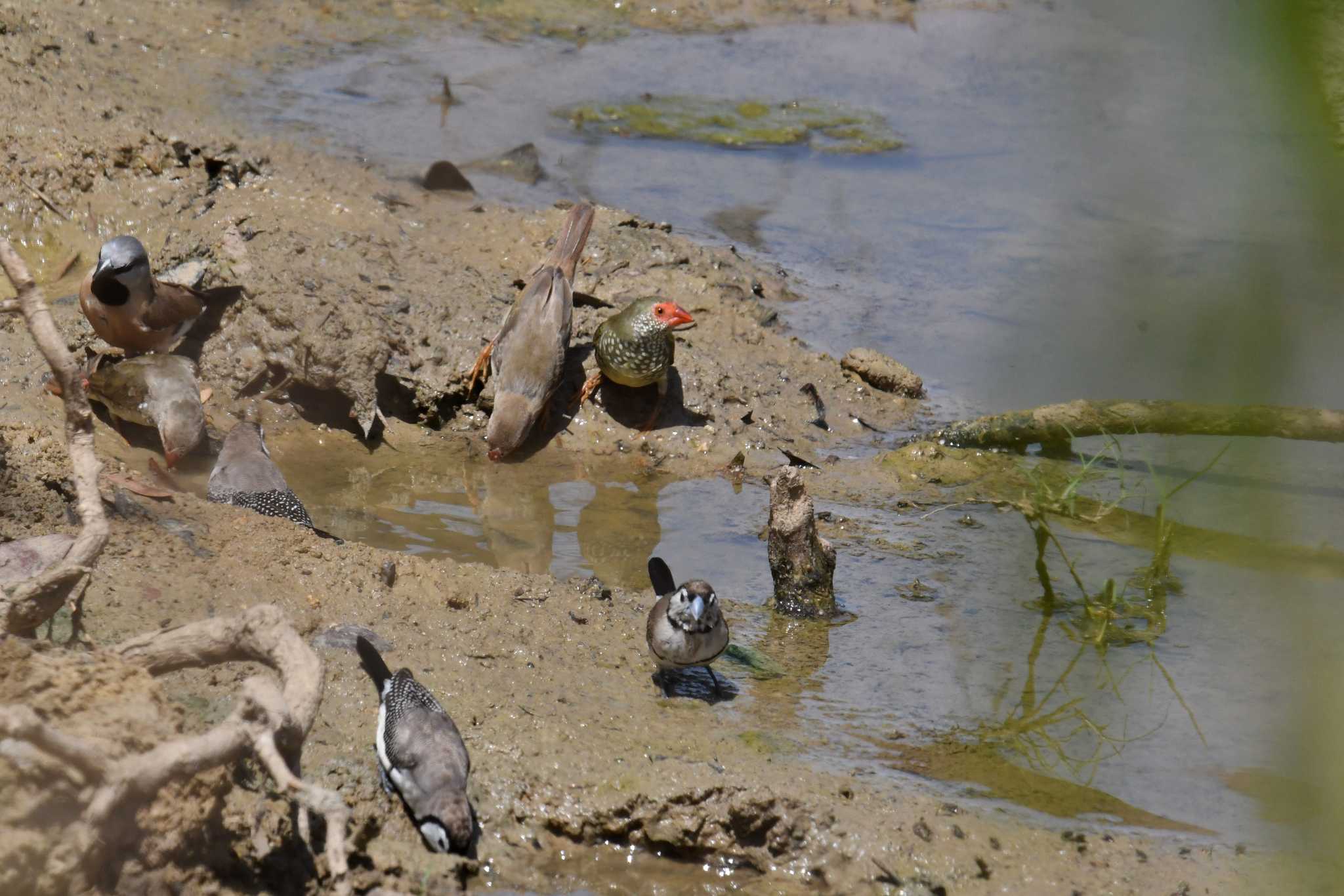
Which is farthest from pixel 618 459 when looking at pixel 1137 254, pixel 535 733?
pixel 1137 254

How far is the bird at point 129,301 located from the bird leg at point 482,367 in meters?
1.71

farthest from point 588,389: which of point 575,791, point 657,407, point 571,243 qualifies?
point 575,791

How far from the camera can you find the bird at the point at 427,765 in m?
3.59

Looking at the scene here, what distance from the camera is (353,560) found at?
500 centimetres

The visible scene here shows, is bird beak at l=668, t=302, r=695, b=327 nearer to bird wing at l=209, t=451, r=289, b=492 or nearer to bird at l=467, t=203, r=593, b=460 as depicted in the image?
bird at l=467, t=203, r=593, b=460

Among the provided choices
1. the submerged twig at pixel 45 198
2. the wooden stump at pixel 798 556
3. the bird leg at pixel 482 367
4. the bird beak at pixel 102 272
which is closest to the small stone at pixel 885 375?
the bird leg at pixel 482 367

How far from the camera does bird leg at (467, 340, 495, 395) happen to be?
7.46m

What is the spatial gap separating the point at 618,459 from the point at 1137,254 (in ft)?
22.0

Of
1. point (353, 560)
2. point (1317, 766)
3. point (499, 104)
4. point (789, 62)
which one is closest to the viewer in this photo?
point (1317, 766)

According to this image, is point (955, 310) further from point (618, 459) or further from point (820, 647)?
point (820, 647)

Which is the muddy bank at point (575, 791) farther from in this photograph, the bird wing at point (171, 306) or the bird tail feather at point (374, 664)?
the bird wing at point (171, 306)

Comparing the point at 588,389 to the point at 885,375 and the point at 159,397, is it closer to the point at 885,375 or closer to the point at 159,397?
the point at 885,375

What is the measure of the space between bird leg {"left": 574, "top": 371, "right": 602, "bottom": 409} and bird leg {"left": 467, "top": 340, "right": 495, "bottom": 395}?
1.99 feet

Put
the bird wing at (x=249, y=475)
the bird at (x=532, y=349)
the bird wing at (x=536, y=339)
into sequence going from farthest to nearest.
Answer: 1. the bird wing at (x=536, y=339)
2. the bird at (x=532, y=349)
3. the bird wing at (x=249, y=475)
